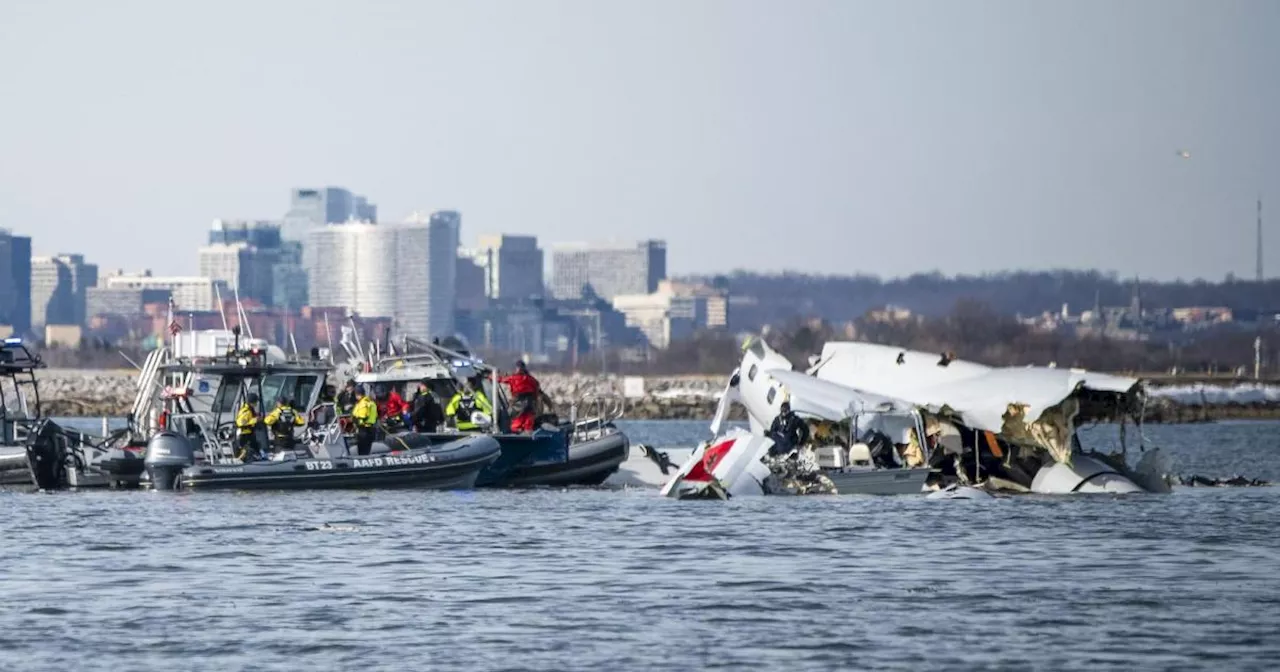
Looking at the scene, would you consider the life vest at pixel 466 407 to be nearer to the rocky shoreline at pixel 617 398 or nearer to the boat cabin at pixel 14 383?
the boat cabin at pixel 14 383

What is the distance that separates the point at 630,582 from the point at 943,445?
48.5 ft

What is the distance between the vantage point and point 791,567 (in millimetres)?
29312

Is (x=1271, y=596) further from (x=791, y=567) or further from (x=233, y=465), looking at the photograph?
(x=233, y=465)

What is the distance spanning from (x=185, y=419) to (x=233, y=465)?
9.70 ft

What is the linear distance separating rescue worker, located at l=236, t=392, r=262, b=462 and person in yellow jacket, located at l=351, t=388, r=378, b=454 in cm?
175

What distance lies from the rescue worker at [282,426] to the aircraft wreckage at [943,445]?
6.72 meters

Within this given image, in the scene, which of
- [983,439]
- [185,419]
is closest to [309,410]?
[185,419]

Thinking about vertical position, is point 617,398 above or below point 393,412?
below

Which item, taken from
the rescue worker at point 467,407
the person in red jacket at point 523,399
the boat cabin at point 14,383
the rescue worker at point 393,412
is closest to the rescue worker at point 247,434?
the rescue worker at point 393,412

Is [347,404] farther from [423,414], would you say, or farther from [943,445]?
[943,445]

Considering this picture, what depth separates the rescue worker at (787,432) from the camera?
42438 millimetres

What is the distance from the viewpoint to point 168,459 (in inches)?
1571

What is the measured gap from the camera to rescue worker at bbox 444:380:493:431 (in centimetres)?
4381

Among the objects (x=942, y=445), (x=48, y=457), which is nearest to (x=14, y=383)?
(x=48, y=457)
